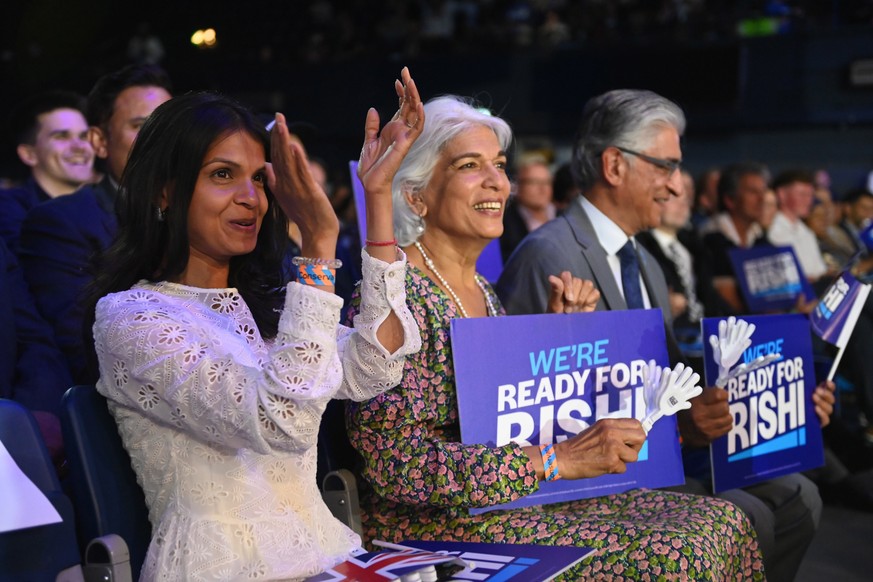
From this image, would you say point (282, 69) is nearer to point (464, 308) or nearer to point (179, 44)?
point (179, 44)

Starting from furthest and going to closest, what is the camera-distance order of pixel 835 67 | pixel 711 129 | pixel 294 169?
pixel 711 129 → pixel 835 67 → pixel 294 169

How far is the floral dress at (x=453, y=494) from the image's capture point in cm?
219

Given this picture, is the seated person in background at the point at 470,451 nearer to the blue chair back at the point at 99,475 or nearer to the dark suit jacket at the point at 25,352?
the blue chair back at the point at 99,475

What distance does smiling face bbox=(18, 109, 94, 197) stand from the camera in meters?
4.21

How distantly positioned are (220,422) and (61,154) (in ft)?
9.40

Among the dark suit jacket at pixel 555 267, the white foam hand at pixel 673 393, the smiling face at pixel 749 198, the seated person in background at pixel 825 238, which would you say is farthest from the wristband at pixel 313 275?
the seated person in background at pixel 825 238

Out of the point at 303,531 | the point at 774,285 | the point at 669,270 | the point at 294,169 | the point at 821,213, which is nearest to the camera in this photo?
the point at 294,169

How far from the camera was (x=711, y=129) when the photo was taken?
1330cm

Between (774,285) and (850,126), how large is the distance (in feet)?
29.0

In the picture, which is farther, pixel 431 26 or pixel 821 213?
pixel 431 26

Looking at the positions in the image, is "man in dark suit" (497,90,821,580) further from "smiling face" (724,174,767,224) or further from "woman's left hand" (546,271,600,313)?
"smiling face" (724,174,767,224)

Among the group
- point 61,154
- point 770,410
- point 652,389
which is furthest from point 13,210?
point 770,410

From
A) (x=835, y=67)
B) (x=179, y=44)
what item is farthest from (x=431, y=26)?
(x=835, y=67)

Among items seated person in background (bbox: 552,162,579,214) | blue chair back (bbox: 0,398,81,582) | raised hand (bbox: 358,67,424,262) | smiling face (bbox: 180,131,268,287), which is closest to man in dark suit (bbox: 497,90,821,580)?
raised hand (bbox: 358,67,424,262)
